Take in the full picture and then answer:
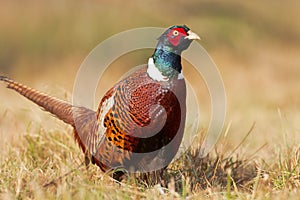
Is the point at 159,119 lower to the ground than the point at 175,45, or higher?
lower

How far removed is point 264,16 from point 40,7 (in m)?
5.29

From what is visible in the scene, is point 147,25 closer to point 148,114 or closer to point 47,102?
point 47,102

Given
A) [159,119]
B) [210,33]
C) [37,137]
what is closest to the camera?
[159,119]

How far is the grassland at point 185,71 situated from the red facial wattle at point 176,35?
84cm

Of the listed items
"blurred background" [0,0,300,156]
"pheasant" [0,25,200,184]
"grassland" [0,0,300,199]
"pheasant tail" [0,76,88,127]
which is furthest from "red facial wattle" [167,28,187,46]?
"blurred background" [0,0,300,156]

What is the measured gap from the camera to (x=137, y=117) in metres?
2.94

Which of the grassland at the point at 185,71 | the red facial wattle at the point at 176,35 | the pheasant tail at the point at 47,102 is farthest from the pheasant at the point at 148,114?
the pheasant tail at the point at 47,102

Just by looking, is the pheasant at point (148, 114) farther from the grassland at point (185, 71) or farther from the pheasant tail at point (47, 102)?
the pheasant tail at point (47, 102)

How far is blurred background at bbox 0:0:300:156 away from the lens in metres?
10.2

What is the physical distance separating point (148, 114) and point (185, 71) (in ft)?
24.1

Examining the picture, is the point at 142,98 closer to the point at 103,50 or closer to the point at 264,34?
the point at 103,50

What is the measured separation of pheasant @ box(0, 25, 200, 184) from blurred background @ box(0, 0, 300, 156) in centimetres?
598

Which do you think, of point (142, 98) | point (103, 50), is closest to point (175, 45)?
point (142, 98)

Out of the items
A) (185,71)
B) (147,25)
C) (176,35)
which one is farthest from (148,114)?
(147,25)
